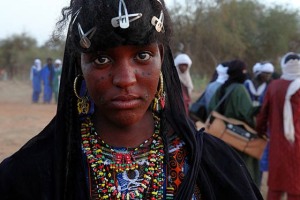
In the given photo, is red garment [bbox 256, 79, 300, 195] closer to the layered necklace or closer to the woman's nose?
the layered necklace

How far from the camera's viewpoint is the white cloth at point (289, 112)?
5.16 meters

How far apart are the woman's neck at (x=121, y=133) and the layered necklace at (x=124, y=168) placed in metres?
0.02

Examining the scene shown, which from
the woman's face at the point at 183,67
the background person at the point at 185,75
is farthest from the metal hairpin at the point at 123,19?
the woman's face at the point at 183,67

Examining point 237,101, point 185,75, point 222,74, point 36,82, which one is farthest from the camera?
point 36,82

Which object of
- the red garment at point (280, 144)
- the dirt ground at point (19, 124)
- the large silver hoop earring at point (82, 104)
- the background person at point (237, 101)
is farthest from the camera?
the dirt ground at point (19, 124)

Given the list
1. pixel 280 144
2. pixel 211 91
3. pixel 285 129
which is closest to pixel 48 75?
pixel 211 91

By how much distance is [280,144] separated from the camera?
17.7 ft

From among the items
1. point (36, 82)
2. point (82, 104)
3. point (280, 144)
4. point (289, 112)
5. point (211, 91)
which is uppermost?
point (82, 104)

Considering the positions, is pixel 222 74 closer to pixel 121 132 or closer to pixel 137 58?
pixel 121 132

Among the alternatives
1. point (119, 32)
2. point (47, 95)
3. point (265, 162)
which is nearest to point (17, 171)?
point (119, 32)

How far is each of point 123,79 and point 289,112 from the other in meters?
3.93

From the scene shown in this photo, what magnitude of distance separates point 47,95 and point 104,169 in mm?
19513

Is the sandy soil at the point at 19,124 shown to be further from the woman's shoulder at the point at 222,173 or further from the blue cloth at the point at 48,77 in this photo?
the woman's shoulder at the point at 222,173

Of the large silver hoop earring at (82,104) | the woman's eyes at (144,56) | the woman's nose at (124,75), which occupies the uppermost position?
the woman's eyes at (144,56)
